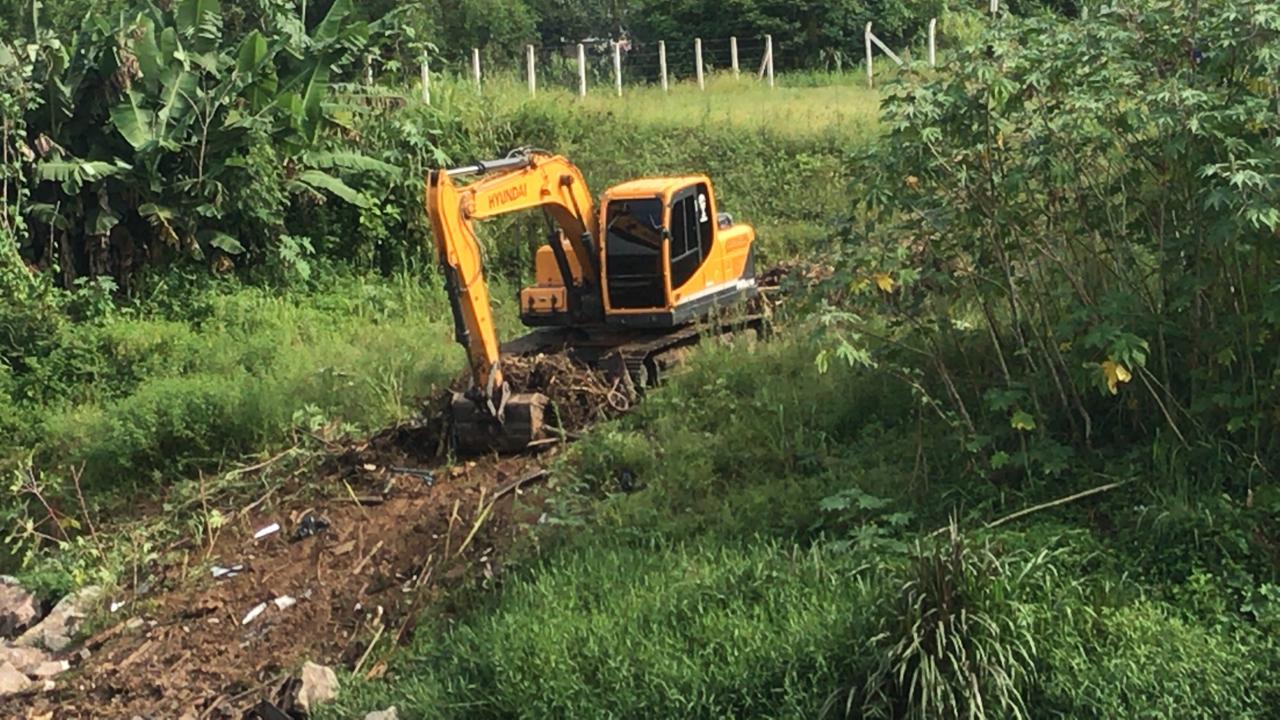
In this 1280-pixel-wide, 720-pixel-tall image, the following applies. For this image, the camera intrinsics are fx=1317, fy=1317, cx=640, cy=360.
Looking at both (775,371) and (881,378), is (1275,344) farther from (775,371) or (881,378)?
(775,371)

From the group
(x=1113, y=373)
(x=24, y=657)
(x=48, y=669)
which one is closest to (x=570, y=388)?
(x=48, y=669)

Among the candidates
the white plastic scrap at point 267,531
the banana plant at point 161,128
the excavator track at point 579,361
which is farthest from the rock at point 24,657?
the banana plant at point 161,128

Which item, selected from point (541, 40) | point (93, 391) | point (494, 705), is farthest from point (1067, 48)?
point (541, 40)

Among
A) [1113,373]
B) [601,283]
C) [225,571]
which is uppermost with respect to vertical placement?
[1113,373]

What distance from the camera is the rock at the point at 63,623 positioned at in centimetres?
907

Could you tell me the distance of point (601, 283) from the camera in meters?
11.6

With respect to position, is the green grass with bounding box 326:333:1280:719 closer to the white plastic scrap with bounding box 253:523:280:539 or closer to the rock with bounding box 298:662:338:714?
the rock with bounding box 298:662:338:714

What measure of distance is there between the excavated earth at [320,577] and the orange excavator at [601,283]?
42cm

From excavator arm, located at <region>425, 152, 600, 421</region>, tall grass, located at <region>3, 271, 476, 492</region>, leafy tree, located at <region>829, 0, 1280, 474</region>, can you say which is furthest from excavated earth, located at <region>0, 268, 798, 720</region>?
leafy tree, located at <region>829, 0, 1280, 474</region>

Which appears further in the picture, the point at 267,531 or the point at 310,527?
the point at 267,531

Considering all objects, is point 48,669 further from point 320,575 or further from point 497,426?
point 497,426

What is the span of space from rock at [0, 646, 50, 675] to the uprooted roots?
382cm

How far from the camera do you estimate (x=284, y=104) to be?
1623 cm

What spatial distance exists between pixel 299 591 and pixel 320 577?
0.16m
